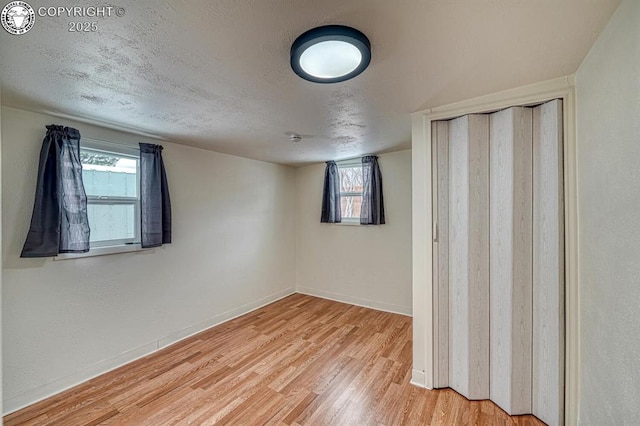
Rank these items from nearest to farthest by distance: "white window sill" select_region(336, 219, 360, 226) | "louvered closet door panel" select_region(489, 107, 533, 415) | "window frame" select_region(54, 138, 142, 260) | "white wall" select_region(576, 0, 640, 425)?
1. "white wall" select_region(576, 0, 640, 425)
2. "louvered closet door panel" select_region(489, 107, 533, 415)
3. "window frame" select_region(54, 138, 142, 260)
4. "white window sill" select_region(336, 219, 360, 226)

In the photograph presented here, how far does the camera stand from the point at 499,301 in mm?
1853

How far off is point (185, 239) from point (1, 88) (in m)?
1.83

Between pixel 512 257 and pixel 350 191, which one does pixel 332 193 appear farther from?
pixel 512 257

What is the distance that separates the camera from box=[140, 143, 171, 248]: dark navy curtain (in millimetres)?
2598

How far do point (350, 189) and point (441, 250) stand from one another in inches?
83.5

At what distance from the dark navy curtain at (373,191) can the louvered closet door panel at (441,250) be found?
1543mm

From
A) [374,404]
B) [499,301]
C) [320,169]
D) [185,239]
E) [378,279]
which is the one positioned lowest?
[374,404]

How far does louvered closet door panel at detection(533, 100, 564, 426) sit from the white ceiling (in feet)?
1.20

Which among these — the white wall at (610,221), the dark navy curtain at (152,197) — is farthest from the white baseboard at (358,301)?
the dark navy curtain at (152,197)

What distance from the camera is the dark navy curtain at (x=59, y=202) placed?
77.2 inches

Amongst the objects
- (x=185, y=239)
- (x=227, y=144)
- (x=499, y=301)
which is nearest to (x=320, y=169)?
(x=227, y=144)

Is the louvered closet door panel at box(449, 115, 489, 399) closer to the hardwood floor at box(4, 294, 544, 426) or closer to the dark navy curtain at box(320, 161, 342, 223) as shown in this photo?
the hardwood floor at box(4, 294, 544, 426)

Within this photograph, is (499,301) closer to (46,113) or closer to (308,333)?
(308,333)

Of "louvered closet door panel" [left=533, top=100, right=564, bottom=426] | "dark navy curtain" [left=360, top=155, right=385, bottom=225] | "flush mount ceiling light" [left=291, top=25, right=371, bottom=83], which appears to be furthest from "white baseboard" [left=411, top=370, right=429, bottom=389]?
"flush mount ceiling light" [left=291, top=25, right=371, bottom=83]
